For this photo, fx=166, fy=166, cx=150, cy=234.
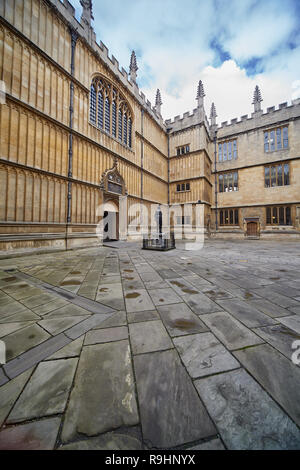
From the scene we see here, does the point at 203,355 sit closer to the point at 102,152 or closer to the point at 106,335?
the point at 106,335

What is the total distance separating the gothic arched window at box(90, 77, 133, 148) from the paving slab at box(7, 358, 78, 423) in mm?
14383

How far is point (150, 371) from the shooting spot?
61.1 inches

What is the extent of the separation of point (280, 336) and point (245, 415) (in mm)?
1273

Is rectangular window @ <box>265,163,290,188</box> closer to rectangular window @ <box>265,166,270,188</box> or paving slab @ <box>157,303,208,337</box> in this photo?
rectangular window @ <box>265,166,270,188</box>

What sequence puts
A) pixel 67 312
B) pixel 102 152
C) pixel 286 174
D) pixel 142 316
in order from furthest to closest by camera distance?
pixel 286 174, pixel 102 152, pixel 67 312, pixel 142 316

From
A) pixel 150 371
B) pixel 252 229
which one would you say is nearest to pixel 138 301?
pixel 150 371

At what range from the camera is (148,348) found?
185 cm

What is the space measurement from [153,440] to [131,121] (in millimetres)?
19755

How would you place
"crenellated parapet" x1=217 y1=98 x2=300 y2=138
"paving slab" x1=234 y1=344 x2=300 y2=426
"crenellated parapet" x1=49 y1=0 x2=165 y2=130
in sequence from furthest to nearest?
Result: "crenellated parapet" x1=217 y1=98 x2=300 y2=138 < "crenellated parapet" x1=49 y1=0 x2=165 y2=130 < "paving slab" x1=234 y1=344 x2=300 y2=426

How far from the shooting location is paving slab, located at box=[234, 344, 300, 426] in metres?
1.27

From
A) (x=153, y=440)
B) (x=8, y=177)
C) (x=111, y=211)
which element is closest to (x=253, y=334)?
(x=153, y=440)

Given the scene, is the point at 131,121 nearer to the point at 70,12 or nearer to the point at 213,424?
the point at 70,12

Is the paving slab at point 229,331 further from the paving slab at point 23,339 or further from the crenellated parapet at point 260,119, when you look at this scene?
the crenellated parapet at point 260,119

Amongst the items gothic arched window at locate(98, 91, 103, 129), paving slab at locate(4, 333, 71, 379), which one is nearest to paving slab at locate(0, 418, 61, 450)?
paving slab at locate(4, 333, 71, 379)
